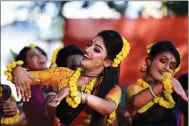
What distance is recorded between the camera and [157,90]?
12.1ft

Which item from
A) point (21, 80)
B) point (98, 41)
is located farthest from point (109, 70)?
point (21, 80)

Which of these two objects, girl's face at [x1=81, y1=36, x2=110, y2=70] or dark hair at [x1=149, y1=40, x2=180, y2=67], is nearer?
girl's face at [x1=81, y1=36, x2=110, y2=70]

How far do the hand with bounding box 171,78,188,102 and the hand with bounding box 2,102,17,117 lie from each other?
1.06 m

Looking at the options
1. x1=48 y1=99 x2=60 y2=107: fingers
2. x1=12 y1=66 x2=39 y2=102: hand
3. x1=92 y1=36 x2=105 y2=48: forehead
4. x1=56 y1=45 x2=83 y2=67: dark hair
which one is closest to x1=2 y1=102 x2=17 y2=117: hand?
x1=12 y1=66 x2=39 y2=102: hand

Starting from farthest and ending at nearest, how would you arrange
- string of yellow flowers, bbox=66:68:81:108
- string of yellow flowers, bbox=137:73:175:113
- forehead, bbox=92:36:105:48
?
string of yellow flowers, bbox=137:73:175:113 → forehead, bbox=92:36:105:48 → string of yellow flowers, bbox=66:68:81:108

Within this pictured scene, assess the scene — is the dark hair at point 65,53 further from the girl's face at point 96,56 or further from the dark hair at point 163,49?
the dark hair at point 163,49

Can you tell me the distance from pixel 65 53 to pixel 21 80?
370mm

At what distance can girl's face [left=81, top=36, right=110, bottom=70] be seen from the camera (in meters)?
3.54

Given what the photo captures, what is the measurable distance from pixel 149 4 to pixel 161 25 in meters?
0.17

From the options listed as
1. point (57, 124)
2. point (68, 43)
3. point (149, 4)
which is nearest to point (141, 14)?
point (149, 4)

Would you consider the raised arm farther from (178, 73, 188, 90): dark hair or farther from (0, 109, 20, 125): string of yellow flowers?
(178, 73, 188, 90): dark hair

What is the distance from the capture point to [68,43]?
12.6 ft

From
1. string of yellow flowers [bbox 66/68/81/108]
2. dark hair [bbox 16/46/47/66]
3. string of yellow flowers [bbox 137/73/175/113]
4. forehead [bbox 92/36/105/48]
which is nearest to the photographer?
string of yellow flowers [bbox 66/68/81/108]

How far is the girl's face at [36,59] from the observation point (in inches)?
149
